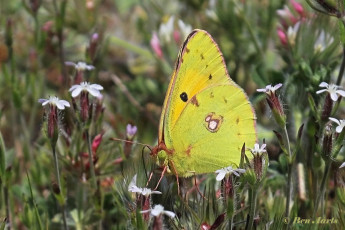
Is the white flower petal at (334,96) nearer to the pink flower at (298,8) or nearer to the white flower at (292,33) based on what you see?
the white flower at (292,33)

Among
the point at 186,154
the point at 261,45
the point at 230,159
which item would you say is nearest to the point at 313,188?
the point at 230,159

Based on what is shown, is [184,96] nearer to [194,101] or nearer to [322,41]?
[194,101]

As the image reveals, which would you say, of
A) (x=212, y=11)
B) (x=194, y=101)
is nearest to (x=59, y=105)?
(x=194, y=101)

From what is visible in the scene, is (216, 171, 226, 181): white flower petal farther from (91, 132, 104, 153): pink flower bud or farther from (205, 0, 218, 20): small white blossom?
(205, 0, 218, 20): small white blossom

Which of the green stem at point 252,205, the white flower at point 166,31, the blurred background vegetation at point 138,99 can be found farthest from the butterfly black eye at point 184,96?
the white flower at point 166,31

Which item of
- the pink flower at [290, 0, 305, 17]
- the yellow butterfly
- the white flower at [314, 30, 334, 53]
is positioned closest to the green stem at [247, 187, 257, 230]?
the yellow butterfly

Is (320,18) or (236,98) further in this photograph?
(320,18)

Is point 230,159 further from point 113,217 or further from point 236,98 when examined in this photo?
point 113,217

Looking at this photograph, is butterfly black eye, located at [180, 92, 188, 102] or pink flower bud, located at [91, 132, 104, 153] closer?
butterfly black eye, located at [180, 92, 188, 102]
